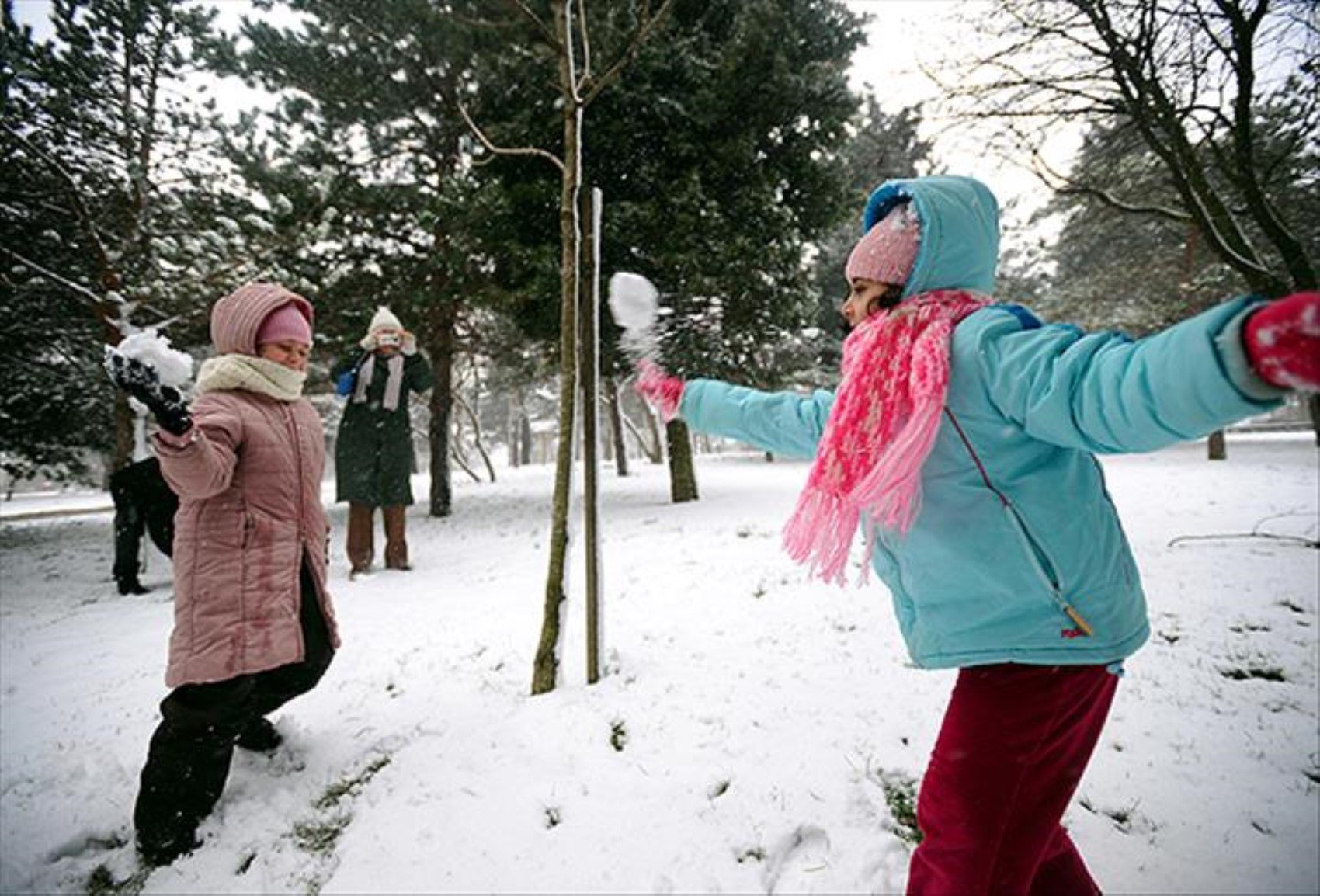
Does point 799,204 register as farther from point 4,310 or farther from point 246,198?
point 4,310

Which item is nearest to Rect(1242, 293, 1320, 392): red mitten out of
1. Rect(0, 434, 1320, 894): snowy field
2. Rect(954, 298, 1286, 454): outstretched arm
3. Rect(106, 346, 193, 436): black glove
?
Rect(954, 298, 1286, 454): outstretched arm

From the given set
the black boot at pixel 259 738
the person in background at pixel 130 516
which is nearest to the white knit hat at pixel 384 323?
the person in background at pixel 130 516

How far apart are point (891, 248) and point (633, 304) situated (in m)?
1.05

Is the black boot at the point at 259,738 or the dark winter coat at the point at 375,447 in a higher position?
the dark winter coat at the point at 375,447

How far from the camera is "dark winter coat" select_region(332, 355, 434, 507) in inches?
234

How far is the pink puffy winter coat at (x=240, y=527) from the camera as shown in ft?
6.89

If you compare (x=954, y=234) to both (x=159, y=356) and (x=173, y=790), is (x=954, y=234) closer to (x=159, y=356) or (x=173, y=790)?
(x=159, y=356)

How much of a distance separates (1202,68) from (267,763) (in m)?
8.02

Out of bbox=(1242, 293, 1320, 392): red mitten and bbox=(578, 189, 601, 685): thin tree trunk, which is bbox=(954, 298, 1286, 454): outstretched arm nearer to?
bbox=(1242, 293, 1320, 392): red mitten

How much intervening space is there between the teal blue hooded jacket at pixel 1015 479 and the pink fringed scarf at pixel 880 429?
7cm

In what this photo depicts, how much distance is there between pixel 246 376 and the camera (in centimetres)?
230

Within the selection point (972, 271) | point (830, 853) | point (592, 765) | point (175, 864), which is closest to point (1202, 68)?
point (972, 271)

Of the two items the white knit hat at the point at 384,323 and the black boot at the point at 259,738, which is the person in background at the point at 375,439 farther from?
the black boot at the point at 259,738

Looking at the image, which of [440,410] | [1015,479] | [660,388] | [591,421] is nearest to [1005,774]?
[1015,479]
